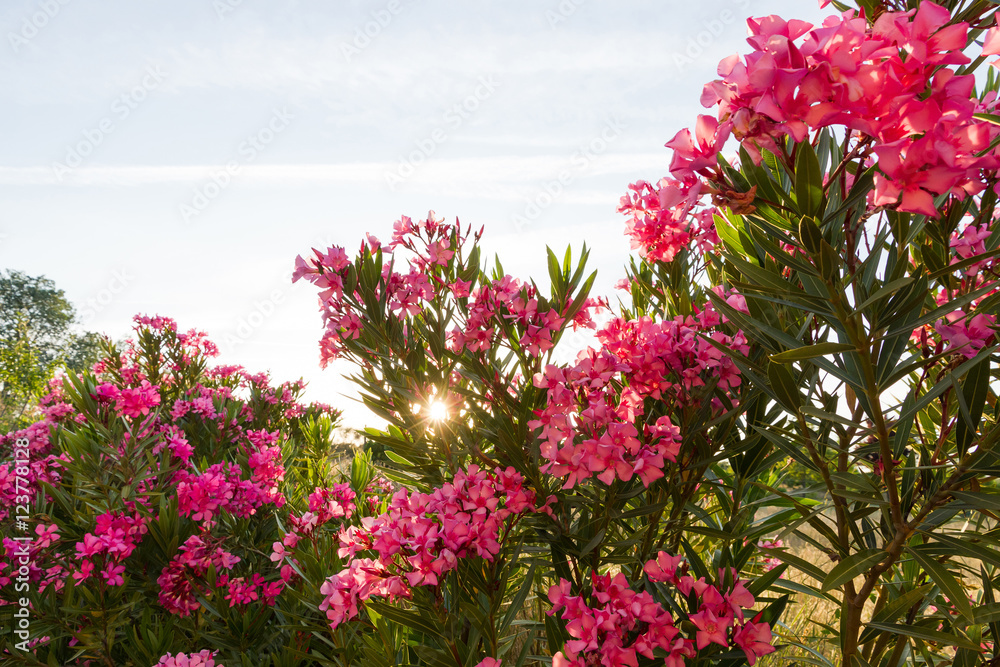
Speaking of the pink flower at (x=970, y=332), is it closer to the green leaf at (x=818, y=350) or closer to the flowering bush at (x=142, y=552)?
the green leaf at (x=818, y=350)

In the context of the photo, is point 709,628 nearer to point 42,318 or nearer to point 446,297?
point 446,297

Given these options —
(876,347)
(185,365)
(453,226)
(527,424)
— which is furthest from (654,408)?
(185,365)

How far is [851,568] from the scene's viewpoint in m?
0.94

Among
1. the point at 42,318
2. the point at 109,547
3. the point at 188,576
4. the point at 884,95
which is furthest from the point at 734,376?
the point at 42,318

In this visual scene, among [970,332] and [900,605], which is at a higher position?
[970,332]

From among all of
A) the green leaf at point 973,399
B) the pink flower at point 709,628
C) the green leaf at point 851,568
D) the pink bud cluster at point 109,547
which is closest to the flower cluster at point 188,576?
Result: the pink bud cluster at point 109,547

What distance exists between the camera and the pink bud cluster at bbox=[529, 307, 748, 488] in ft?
3.54

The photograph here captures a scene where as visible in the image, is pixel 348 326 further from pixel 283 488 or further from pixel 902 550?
pixel 283 488

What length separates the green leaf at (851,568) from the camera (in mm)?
919

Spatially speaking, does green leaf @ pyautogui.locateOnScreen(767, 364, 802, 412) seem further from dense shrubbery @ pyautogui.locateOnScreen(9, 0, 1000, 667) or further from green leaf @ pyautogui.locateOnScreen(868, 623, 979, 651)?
green leaf @ pyautogui.locateOnScreen(868, 623, 979, 651)

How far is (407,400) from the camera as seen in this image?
1496 mm

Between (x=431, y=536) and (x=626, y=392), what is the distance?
526mm

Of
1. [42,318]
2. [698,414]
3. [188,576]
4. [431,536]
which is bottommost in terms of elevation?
[188,576]

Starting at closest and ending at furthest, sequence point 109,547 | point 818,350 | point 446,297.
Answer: point 818,350 → point 446,297 → point 109,547
